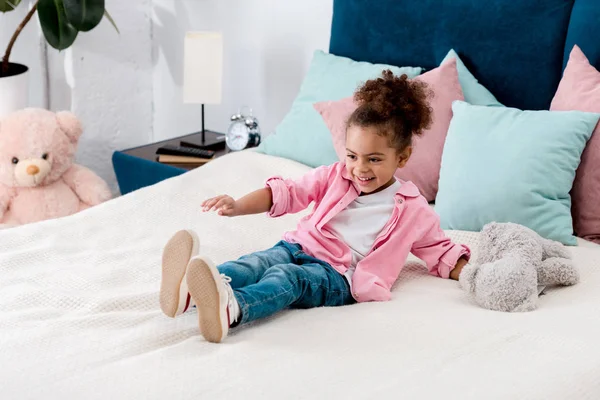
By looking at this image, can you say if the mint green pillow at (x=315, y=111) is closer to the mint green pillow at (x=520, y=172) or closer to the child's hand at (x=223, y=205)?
the mint green pillow at (x=520, y=172)

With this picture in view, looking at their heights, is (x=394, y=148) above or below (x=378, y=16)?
below

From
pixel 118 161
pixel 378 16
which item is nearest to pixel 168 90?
pixel 118 161

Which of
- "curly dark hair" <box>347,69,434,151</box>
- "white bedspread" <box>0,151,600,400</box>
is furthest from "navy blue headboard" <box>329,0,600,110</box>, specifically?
"curly dark hair" <box>347,69,434,151</box>

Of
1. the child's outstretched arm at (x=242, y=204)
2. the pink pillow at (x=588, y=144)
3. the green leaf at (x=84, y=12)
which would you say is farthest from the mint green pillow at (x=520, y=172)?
the green leaf at (x=84, y=12)

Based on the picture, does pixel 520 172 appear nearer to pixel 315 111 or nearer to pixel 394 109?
pixel 394 109

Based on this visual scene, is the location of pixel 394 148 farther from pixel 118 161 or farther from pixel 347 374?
pixel 118 161

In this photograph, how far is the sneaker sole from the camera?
1471 millimetres

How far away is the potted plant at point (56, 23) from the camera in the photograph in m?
3.01

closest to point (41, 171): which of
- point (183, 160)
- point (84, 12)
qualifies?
point (183, 160)

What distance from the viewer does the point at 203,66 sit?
3047mm

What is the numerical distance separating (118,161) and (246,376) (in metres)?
1.89

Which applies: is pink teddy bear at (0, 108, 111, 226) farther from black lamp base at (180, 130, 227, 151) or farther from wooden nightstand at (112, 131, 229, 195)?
black lamp base at (180, 130, 227, 151)

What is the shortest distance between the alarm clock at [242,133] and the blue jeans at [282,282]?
1.23m

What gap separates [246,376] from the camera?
135cm
